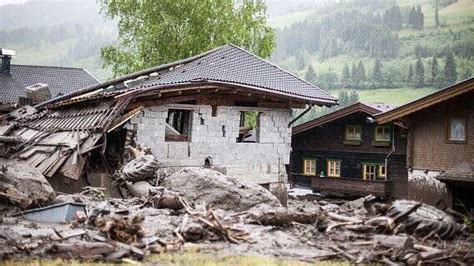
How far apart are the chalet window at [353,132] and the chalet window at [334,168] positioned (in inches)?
53.9

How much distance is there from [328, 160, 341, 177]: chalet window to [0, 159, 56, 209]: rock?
19.3 metres

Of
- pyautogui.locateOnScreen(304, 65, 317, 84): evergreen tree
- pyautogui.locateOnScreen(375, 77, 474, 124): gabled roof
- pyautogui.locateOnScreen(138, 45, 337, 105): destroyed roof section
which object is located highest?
pyautogui.locateOnScreen(304, 65, 317, 84): evergreen tree

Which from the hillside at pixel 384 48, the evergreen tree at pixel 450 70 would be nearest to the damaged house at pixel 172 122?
the evergreen tree at pixel 450 70

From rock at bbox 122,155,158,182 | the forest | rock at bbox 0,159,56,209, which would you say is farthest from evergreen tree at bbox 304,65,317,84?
rock at bbox 0,159,56,209

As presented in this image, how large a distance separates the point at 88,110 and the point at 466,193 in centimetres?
1087

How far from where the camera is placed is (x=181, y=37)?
1174 inches

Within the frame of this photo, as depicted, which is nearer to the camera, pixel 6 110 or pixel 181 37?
pixel 6 110

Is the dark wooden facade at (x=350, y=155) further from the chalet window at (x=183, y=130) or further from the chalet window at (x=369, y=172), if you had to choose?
the chalet window at (x=183, y=130)

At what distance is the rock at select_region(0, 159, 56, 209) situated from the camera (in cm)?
962

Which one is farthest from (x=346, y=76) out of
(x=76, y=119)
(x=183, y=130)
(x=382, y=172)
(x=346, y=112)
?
(x=76, y=119)

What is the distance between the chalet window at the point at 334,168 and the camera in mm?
27844

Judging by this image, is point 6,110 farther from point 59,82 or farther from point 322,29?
point 322,29

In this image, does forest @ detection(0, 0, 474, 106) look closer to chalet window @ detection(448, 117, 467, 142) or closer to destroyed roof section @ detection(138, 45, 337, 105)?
chalet window @ detection(448, 117, 467, 142)

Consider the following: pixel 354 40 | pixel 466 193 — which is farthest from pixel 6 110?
pixel 354 40
